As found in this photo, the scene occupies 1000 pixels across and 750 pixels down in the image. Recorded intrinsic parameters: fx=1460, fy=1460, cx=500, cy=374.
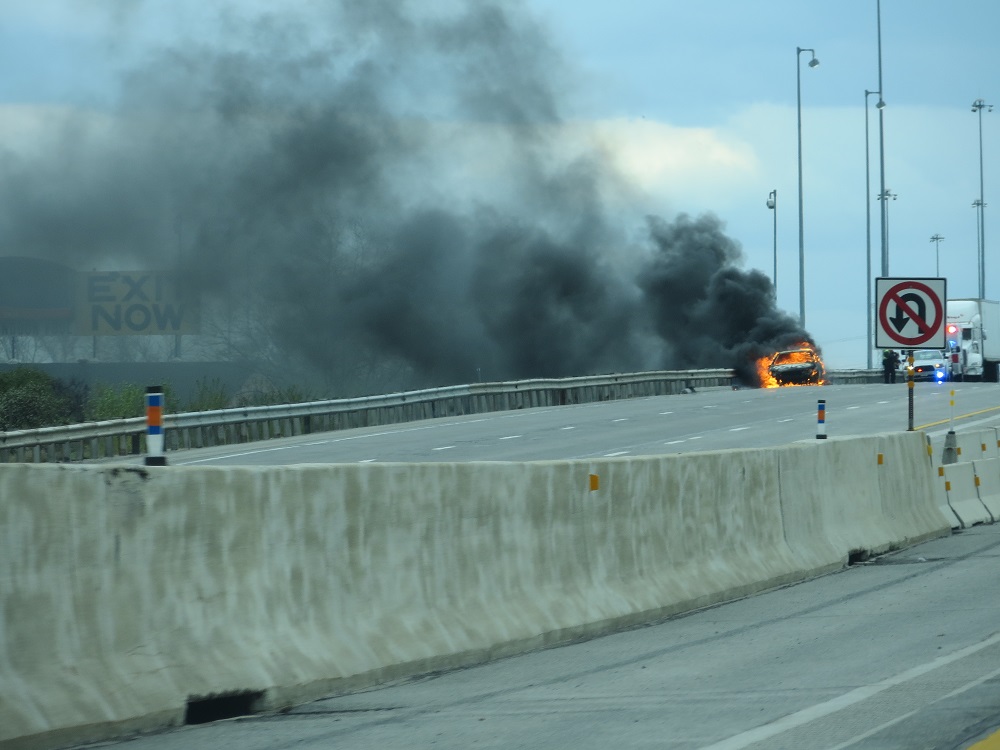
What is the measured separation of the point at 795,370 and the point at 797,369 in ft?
0.28

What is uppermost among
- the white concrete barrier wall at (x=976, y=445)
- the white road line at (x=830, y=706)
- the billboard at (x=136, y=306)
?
the billboard at (x=136, y=306)

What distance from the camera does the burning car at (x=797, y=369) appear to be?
56.5 metres

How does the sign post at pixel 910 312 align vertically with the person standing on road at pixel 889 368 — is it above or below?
above

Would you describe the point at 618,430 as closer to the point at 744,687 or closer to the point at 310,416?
the point at 310,416

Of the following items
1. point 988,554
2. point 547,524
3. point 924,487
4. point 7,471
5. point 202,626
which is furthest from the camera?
point 924,487

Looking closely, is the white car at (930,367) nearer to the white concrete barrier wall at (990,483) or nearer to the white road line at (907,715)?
the white concrete barrier wall at (990,483)

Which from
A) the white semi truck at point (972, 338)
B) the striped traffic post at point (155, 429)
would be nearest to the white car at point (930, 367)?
the white semi truck at point (972, 338)

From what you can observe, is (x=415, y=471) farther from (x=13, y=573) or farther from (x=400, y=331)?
(x=400, y=331)

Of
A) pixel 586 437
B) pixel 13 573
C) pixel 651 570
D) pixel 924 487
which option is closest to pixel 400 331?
pixel 586 437

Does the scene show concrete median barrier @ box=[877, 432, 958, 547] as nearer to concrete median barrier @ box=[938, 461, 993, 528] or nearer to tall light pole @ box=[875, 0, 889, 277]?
concrete median barrier @ box=[938, 461, 993, 528]

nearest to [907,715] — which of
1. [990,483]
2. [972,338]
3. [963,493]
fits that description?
[963,493]

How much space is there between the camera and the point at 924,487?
1619 cm

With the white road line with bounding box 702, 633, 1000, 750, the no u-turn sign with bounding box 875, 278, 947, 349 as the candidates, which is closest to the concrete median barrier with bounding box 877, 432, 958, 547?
the no u-turn sign with bounding box 875, 278, 947, 349

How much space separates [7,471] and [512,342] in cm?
6800
